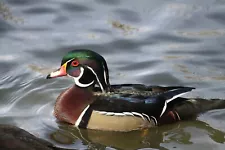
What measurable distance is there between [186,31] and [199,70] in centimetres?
153

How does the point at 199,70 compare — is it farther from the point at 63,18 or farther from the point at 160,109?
the point at 63,18

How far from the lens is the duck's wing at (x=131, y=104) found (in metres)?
7.50

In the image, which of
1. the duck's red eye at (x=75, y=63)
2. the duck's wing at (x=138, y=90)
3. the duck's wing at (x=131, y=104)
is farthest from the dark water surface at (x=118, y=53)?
the duck's red eye at (x=75, y=63)

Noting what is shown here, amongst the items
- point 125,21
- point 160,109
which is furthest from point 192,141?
point 125,21

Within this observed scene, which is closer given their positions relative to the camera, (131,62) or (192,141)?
(192,141)

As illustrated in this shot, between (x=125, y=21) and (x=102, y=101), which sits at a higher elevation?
(x=125, y=21)

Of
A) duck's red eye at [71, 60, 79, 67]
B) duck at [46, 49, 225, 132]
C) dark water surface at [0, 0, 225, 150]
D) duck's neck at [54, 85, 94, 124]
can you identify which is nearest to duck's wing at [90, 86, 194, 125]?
duck at [46, 49, 225, 132]

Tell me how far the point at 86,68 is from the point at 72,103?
438mm

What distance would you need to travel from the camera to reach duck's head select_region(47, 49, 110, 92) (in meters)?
7.69

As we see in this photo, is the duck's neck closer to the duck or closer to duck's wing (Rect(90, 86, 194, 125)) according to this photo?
the duck

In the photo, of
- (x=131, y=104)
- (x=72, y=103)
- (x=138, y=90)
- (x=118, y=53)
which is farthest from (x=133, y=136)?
(x=118, y=53)

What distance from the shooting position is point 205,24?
1064 centimetres

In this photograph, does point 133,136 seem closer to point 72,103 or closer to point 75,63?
point 72,103

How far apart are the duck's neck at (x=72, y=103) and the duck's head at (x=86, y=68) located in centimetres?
11
